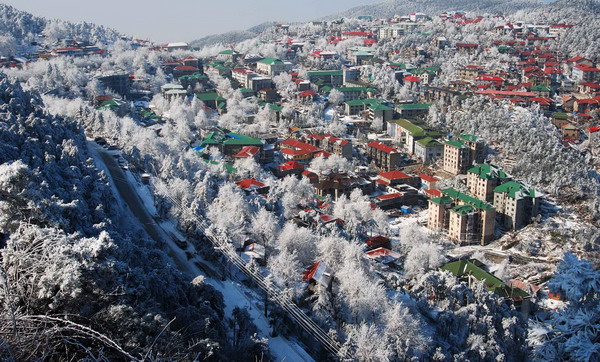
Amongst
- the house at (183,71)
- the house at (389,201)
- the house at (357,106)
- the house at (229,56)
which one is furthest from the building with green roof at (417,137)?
the house at (229,56)

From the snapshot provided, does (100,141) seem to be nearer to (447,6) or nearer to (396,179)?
(396,179)

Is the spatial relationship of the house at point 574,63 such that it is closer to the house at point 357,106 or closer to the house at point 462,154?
the house at point 357,106

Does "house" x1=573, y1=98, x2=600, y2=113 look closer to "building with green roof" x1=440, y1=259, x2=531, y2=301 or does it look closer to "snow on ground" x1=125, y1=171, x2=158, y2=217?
"building with green roof" x1=440, y1=259, x2=531, y2=301

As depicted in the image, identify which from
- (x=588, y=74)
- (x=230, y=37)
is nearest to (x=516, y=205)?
(x=588, y=74)

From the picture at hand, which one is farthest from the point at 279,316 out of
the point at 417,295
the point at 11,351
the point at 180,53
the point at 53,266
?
the point at 180,53

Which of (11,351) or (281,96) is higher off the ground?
(11,351)

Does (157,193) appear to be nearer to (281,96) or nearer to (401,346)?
(401,346)

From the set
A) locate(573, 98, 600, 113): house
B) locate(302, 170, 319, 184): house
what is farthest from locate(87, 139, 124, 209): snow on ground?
locate(573, 98, 600, 113): house

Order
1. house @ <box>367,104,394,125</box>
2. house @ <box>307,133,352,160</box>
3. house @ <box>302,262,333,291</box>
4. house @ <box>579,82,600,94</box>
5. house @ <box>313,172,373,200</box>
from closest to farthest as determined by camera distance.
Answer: house @ <box>302,262,333,291</box>, house @ <box>313,172,373,200</box>, house @ <box>307,133,352,160</box>, house @ <box>367,104,394,125</box>, house @ <box>579,82,600,94</box>
